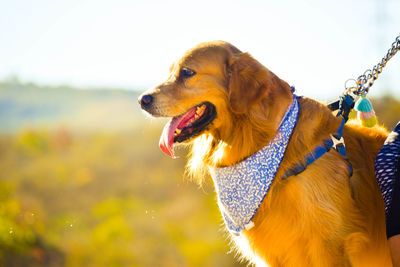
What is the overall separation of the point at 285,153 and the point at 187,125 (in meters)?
0.79

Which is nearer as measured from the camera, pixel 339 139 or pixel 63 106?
pixel 339 139

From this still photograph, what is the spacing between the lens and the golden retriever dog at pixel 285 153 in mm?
2643

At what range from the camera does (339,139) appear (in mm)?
2754

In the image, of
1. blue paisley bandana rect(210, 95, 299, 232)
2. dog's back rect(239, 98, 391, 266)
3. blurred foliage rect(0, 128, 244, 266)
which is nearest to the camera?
dog's back rect(239, 98, 391, 266)

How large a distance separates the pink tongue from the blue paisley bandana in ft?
1.47

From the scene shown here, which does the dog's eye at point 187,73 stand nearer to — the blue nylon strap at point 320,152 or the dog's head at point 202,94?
the dog's head at point 202,94

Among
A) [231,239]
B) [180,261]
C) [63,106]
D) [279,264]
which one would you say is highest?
[279,264]

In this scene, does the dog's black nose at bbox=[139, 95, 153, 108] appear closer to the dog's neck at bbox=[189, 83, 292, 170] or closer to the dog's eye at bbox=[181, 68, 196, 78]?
the dog's eye at bbox=[181, 68, 196, 78]

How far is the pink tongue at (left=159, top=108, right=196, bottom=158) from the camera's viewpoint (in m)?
2.96

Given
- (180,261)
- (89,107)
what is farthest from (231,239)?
(89,107)

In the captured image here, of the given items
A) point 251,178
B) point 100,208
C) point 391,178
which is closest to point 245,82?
point 251,178

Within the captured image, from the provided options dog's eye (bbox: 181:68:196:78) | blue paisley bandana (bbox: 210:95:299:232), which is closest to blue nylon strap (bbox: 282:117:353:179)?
blue paisley bandana (bbox: 210:95:299:232)

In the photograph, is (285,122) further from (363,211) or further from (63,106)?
(63,106)

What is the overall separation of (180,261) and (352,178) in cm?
423
